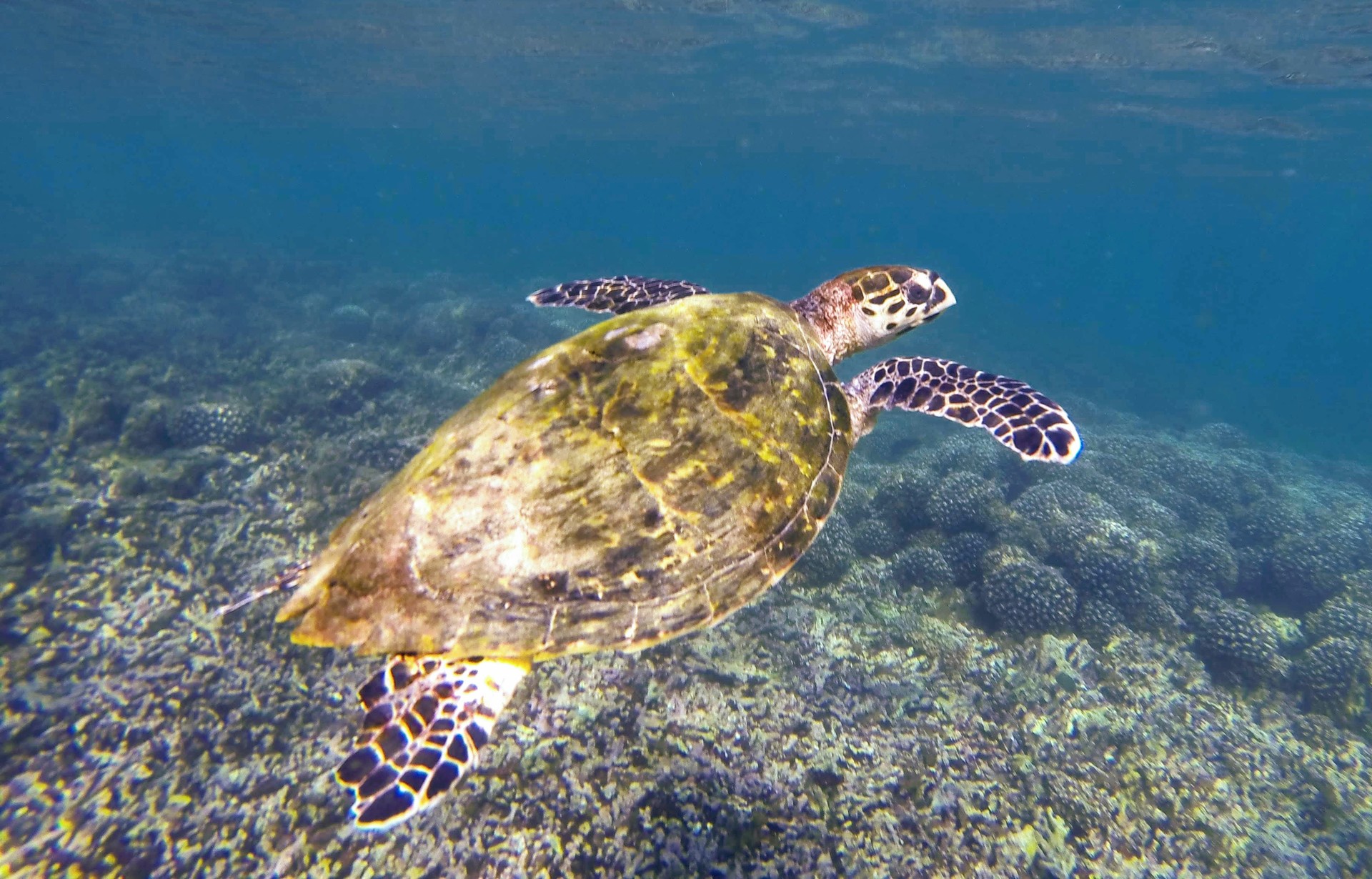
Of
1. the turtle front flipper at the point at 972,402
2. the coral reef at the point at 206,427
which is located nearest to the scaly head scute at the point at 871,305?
the turtle front flipper at the point at 972,402

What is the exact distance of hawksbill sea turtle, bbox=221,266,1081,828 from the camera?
283cm

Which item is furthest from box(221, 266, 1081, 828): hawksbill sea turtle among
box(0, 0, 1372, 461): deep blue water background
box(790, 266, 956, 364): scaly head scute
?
box(0, 0, 1372, 461): deep blue water background

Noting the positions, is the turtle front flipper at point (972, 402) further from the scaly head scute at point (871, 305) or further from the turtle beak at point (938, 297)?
the turtle beak at point (938, 297)

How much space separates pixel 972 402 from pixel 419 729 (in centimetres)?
435

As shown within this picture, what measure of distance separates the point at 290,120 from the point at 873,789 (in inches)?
2836

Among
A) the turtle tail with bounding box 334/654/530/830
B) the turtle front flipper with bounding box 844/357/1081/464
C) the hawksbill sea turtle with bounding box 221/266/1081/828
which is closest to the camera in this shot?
the turtle tail with bounding box 334/654/530/830

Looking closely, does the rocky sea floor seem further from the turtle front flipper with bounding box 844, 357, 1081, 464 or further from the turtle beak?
the turtle beak

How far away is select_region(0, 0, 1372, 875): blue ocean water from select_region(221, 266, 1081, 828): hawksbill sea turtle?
1.32 m

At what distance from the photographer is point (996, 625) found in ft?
22.4

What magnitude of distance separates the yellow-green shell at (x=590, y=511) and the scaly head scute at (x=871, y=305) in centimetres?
178

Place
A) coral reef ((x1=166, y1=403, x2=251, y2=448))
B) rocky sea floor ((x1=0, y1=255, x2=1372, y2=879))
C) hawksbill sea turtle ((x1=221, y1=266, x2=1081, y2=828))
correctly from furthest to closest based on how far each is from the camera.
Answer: coral reef ((x1=166, y1=403, x2=251, y2=448))
rocky sea floor ((x1=0, y1=255, x2=1372, y2=879))
hawksbill sea turtle ((x1=221, y1=266, x2=1081, y2=828))

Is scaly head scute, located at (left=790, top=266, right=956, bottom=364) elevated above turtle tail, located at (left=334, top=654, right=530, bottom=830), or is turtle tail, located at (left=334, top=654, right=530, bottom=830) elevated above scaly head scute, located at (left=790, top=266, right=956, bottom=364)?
scaly head scute, located at (left=790, top=266, right=956, bottom=364)

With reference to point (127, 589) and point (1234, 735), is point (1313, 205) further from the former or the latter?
point (127, 589)

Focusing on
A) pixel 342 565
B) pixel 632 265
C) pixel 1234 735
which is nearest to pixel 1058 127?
pixel 632 265
